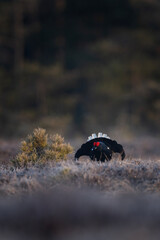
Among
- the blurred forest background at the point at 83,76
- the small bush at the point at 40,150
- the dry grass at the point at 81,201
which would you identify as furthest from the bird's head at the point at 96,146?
the blurred forest background at the point at 83,76

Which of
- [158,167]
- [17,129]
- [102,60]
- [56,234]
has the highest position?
[102,60]

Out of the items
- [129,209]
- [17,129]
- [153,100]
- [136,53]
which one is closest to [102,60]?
[136,53]

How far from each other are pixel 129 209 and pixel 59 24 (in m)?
31.1

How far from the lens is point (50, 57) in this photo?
35219 mm

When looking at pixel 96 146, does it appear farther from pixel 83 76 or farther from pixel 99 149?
pixel 83 76

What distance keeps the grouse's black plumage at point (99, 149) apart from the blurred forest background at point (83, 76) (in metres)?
20.1

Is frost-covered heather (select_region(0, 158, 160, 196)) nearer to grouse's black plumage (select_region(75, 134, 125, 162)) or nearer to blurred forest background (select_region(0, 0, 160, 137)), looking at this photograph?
grouse's black plumage (select_region(75, 134, 125, 162))

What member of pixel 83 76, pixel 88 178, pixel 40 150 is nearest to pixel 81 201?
pixel 88 178

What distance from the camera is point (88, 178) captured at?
7.43 metres

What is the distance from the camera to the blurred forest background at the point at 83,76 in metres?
31.0

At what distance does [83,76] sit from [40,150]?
76.0ft

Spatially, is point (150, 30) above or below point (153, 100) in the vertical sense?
above

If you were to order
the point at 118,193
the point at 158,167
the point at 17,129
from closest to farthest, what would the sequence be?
the point at 118,193 → the point at 158,167 → the point at 17,129

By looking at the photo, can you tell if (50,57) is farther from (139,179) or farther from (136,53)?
(139,179)
